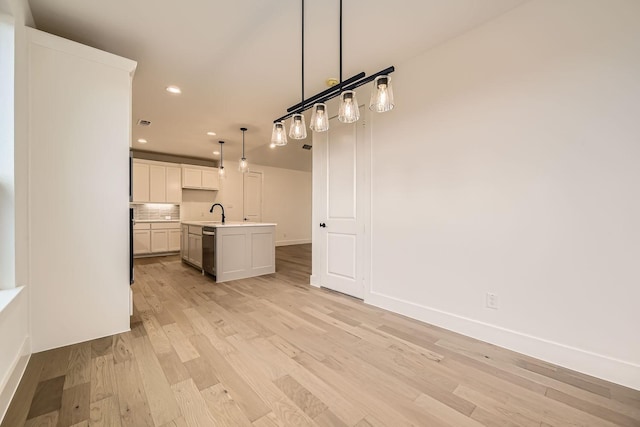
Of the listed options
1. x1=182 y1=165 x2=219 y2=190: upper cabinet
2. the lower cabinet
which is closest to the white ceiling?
x1=182 y1=165 x2=219 y2=190: upper cabinet

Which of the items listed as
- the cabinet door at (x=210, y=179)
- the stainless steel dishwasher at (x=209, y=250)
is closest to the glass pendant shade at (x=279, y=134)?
the stainless steel dishwasher at (x=209, y=250)

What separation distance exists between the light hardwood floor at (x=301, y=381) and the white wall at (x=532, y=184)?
28cm

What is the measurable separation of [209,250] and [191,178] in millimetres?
3561

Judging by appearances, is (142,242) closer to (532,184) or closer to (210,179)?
(210,179)

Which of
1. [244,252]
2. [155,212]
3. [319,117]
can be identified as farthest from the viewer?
[155,212]

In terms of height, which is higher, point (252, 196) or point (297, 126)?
point (297, 126)

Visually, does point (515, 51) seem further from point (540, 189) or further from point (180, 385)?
point (180, 385)

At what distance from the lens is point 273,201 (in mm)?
8914

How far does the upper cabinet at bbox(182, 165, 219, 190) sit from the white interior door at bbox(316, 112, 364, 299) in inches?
188

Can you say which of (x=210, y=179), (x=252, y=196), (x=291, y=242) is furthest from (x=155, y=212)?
(x=291, y=242)

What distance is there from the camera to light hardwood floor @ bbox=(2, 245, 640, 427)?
1.39 m

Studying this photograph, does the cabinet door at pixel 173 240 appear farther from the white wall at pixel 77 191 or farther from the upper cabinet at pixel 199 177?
the white wall at pixel 77 191

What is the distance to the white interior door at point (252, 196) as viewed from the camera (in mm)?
8250

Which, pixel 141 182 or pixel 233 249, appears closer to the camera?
pixel 233 249
